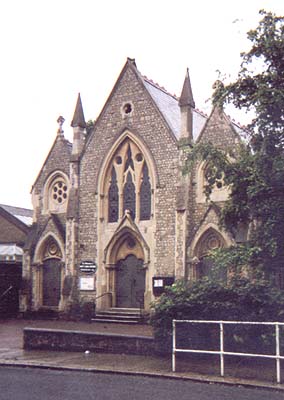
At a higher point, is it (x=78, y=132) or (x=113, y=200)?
(x=78, y=132)

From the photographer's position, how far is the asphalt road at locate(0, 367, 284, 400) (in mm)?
9125

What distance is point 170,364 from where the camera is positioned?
481 inches

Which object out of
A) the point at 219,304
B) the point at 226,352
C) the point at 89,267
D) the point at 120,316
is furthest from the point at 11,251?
the point at 226,352

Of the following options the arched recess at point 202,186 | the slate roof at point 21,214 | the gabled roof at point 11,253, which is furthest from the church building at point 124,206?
the slate roof at point 21,214

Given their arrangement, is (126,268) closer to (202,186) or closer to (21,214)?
(202,186)

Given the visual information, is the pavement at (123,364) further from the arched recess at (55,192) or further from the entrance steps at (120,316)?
the arched recess at (55,192)

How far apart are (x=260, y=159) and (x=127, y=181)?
40.9ft

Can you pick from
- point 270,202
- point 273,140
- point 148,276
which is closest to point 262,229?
point 270,202

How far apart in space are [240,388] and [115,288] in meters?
15.8

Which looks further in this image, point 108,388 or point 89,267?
point 89,267

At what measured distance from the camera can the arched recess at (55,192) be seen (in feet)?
90.8

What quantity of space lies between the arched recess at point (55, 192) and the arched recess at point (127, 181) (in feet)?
8.66

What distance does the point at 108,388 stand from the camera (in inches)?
390

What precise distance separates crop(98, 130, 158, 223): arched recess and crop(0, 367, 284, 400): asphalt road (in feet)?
44.9
